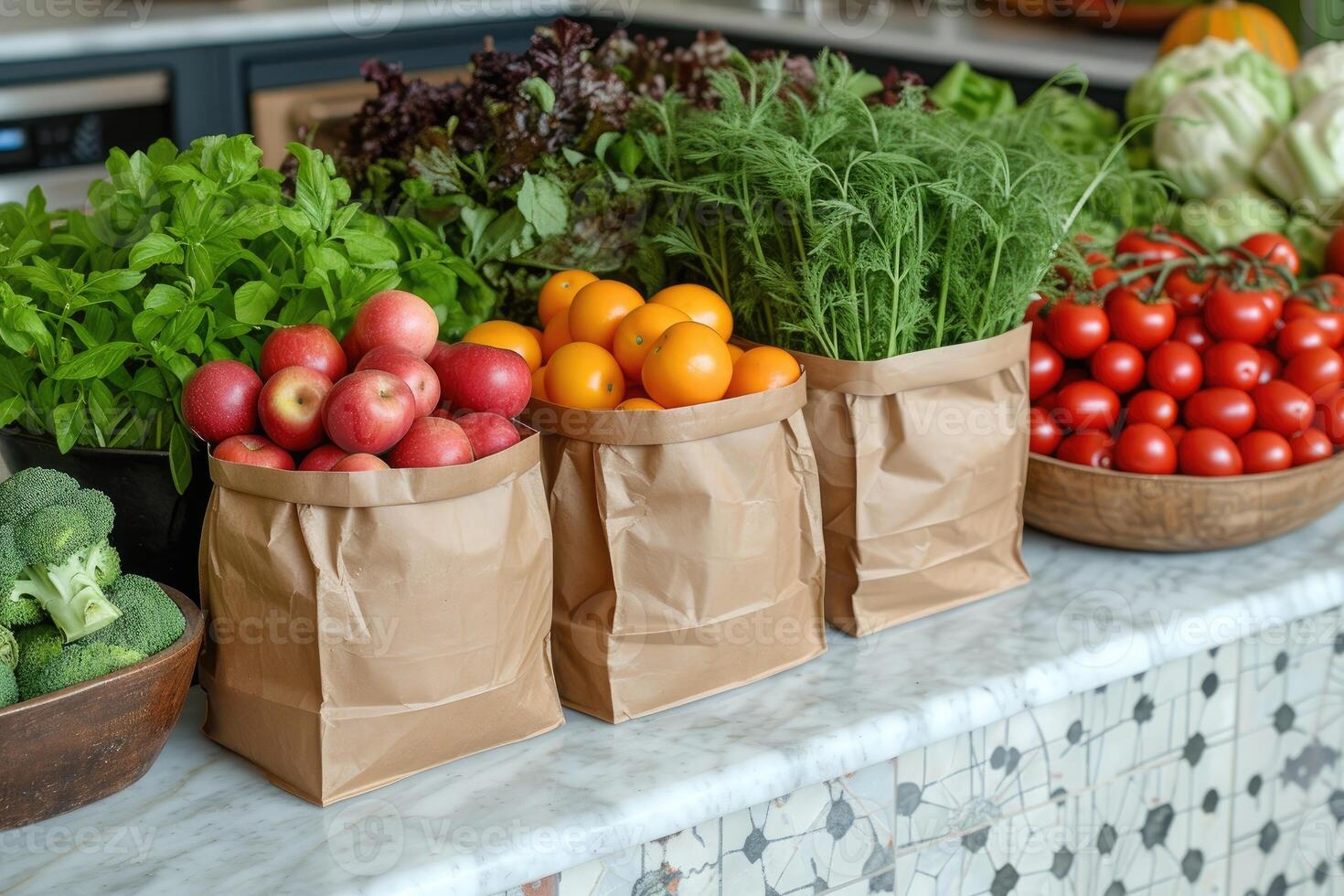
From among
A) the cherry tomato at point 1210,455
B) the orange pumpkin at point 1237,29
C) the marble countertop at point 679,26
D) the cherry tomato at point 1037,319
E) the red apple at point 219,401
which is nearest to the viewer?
the red apple at point 219,401

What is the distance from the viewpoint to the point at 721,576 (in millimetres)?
1019

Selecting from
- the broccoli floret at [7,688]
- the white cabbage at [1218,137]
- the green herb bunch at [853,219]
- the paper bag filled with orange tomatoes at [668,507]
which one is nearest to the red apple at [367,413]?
the paper bag filled with orange tomatoes at [668,507]

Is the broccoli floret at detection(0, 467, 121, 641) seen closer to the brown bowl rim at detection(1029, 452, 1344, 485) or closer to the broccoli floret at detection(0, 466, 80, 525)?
the broccoli floret at detection(0, 466, 80, 525)

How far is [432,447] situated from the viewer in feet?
2.91

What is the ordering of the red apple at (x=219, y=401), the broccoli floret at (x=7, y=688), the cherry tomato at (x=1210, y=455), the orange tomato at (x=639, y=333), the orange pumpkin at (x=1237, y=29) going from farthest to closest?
the orange pumpkin at (x=1237, y=29), the cherry tomato at (x=1210, y=455), the orange tomato at (x=639, y=333), the red apple at (x=219, y=401), the broccoli floret at (x=7, y=688)

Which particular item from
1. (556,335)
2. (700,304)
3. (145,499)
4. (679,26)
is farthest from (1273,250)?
(679,26)

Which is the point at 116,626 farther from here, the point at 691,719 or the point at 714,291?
the point at 714,291

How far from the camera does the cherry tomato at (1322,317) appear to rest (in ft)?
4.46

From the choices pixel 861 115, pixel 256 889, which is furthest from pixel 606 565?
pixel 861 115

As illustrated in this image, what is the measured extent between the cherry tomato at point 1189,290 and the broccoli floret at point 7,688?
113cm

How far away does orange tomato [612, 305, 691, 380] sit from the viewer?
41.0 inches

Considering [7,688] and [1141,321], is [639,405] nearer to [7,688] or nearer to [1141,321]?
[7,688]

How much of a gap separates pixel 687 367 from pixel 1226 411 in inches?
24.6

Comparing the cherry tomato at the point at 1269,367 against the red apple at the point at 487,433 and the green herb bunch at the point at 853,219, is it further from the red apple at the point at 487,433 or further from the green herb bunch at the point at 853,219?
the red apple at the point at 487,433
